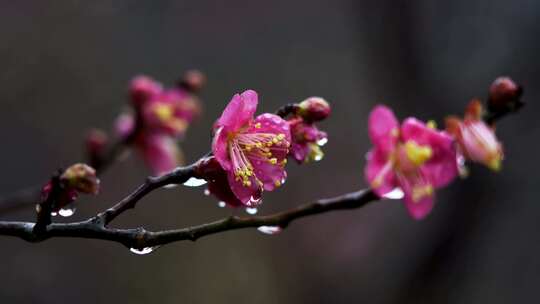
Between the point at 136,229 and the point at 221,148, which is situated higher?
the point at 221,148

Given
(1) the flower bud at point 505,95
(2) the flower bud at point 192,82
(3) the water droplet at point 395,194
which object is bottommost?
(3) the water droplet at point 395,194

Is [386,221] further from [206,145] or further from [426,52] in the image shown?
[206,145]

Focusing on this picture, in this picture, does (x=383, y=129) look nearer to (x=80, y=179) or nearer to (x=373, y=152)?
(x=373, y=152)

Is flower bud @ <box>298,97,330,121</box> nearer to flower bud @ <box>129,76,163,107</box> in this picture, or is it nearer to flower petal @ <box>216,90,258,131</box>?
flower petal @ <box>216,90,258,131</box>

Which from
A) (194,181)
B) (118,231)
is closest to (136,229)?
(118,231)

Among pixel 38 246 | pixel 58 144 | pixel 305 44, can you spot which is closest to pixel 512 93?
pixel 38 246

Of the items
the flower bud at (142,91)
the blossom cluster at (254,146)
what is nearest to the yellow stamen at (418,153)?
the blossom cluster at (254,146)

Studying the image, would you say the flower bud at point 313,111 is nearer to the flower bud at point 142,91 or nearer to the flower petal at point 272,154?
the flower petal at point 272,154
